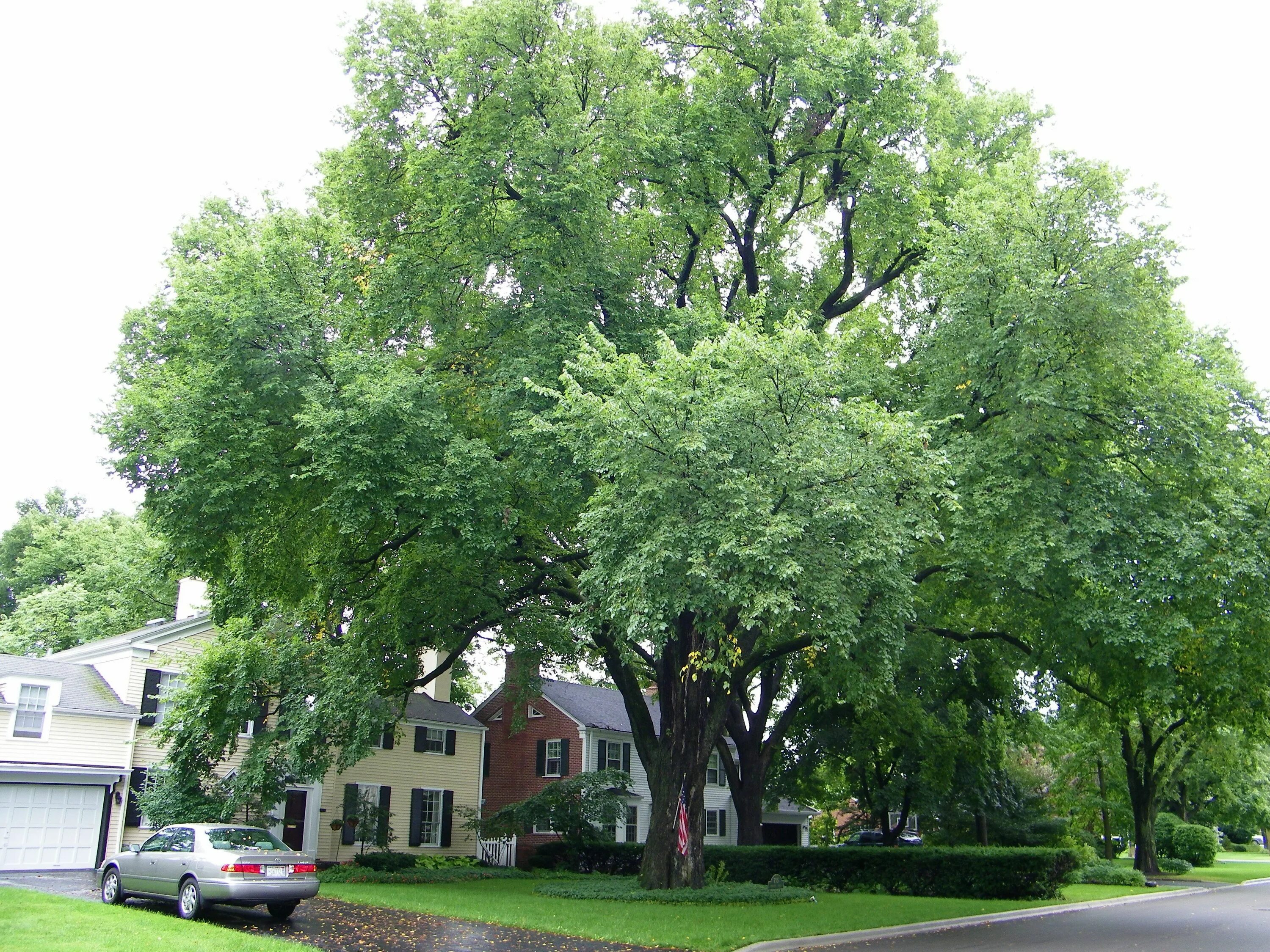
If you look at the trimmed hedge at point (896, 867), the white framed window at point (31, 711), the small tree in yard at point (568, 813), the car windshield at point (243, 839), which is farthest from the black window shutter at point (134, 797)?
the car windshield at point (243, 839)

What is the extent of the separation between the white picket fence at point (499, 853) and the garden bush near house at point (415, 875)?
3747 mm

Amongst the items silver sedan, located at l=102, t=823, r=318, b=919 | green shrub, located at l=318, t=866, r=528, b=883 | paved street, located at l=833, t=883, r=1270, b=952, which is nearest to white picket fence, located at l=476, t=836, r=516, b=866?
green shrub, located at l=318, t=866, r=528, b=883

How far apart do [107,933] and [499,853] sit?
24253 millimetres

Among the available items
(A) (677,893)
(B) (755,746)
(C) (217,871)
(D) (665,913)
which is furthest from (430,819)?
(C) (217,871)

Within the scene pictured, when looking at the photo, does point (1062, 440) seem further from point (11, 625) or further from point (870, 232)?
point (11, 625)

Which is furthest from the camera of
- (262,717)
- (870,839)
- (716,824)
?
(870,839)

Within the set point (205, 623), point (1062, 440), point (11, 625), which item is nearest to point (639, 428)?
point (1062, 440)

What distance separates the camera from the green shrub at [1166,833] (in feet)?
140

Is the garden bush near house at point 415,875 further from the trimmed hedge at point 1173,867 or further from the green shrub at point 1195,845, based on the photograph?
the green shrub at point 1195,845

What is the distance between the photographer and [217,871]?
14.4 m

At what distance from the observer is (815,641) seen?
50.8 feet

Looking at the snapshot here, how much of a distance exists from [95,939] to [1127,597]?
48.4ft

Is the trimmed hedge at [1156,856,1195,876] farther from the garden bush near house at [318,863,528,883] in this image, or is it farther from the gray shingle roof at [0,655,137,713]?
the gray shingle roof at [0,655,137,713]

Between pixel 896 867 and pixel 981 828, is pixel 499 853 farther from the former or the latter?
pixel 981 828
